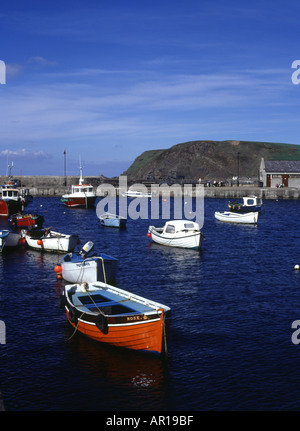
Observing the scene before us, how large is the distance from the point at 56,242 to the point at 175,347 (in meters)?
24.9

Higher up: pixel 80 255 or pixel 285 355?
Result: pixel 80 255

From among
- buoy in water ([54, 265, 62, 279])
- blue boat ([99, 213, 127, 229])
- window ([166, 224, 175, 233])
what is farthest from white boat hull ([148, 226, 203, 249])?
blue boat ([99, 213, 127, 229])

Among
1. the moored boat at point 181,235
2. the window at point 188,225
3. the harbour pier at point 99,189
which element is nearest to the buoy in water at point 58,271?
the moored boat at point 181,235

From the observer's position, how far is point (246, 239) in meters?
55.6

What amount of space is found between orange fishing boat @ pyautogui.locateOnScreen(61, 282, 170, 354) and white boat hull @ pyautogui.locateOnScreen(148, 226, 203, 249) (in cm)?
2199

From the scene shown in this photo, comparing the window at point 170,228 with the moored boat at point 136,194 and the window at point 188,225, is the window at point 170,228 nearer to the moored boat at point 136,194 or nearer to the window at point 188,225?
the window at point 188,225

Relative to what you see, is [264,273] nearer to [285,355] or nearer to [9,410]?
[285,355]

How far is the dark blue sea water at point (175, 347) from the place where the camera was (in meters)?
17.2

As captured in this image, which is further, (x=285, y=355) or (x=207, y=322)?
(x=207, y=322)

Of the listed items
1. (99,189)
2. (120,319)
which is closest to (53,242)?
(120,319)

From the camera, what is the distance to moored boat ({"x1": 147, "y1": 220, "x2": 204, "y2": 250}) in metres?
46.0

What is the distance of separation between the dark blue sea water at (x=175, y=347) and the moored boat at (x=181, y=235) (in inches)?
157

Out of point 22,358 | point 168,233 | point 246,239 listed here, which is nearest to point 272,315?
point 22,358

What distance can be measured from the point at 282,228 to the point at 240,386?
50258 mm
